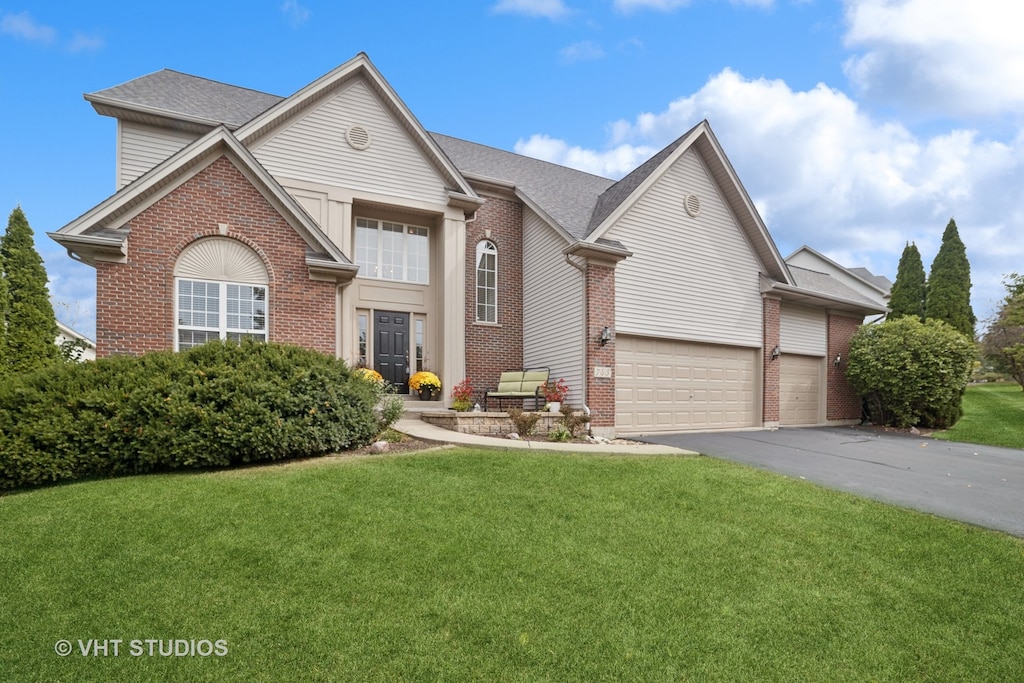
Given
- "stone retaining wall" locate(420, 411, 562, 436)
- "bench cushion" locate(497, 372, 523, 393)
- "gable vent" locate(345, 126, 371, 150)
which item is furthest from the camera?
"bench cushion" locate(497, 372, 523, 393)

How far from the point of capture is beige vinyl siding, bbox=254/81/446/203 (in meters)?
12.2

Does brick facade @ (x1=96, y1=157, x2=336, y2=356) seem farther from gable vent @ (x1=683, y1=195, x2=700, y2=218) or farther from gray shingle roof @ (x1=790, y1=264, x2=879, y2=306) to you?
gray shingle roof @ (x1=790, y1=264, x2=879, y2=306)

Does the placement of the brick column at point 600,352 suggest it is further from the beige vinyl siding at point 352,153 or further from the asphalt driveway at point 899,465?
the beige vinyl siding at point 352,153

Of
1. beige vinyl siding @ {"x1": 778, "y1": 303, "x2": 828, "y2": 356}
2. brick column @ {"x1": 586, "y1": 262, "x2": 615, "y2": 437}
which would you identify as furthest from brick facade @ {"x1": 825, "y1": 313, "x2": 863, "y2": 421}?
brick column @ {"x1": 586, "y1": 262, "x2": 615, "y2": 437}

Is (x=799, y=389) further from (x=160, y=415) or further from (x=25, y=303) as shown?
(x=25, y=303)

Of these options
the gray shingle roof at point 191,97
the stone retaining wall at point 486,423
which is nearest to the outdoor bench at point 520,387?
the stone retaining wall at point 486,423

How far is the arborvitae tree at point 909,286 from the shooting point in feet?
97.0

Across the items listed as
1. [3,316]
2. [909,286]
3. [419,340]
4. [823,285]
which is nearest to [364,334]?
[419,340]

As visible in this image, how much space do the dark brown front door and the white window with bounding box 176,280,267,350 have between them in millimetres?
3429

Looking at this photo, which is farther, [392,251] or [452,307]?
[392,251]

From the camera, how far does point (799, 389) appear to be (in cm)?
1666

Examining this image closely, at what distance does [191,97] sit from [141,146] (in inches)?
84.4

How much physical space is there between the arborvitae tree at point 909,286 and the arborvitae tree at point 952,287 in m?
1.39

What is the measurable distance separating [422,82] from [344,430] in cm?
930
